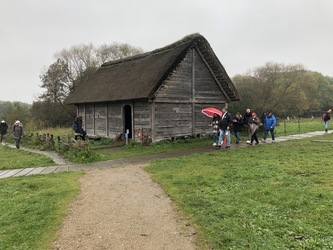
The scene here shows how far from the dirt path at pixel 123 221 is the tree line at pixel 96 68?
59.4 ft

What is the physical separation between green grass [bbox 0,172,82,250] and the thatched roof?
7.55 meters

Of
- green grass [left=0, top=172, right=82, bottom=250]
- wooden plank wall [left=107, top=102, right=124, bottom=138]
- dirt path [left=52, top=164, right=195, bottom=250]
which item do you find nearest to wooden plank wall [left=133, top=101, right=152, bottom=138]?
wooden plank wall [left=107, top=102, right=124, bottom=138]

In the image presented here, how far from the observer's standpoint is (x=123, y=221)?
495cm

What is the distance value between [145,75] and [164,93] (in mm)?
1714

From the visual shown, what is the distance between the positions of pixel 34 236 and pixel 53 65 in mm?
40566

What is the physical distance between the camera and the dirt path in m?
4.15

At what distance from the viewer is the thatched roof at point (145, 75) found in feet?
48.9

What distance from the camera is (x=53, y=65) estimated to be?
133 feet

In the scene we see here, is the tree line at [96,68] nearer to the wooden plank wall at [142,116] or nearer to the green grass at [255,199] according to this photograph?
the wooden plank wall at [142,116]

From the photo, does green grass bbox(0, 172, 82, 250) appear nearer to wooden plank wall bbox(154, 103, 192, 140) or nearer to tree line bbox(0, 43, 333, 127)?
wooden plank wall bbox(154, 103, 192, 140)

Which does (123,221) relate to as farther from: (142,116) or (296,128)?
(296,128)

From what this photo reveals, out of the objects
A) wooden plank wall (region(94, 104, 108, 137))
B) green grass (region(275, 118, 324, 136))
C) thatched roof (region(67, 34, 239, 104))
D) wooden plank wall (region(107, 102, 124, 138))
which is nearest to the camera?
thatched roof (region(67, 34, 239, 104))

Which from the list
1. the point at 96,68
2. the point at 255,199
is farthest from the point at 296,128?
the point at 96,68

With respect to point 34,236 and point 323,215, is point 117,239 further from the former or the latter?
point 323,215
